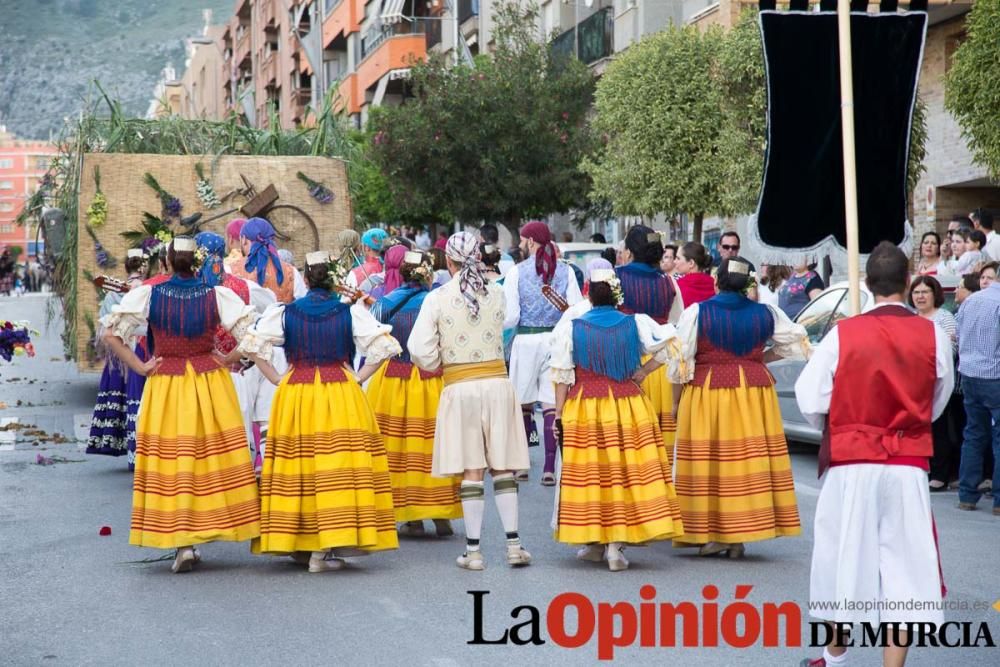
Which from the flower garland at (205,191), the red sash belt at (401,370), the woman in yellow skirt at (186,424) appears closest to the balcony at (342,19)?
the flower garland at (205,191)

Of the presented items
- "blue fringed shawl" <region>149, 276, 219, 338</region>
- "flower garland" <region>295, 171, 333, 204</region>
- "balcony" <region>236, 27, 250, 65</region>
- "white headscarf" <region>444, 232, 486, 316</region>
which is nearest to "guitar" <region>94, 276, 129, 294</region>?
"blue fringed shawl" <region>149, 276, 219, 338</region>

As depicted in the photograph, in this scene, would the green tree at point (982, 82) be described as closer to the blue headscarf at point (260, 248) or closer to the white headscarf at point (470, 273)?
the blue headscarf at point (260, 248)

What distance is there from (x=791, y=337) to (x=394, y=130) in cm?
2616

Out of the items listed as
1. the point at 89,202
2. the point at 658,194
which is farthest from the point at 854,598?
the point at 658,194

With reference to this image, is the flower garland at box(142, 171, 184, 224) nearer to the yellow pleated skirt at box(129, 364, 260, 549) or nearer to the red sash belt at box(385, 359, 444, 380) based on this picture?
the red sash belt at box(385, 359, 444, 380)

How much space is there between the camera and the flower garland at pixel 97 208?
1706 cm

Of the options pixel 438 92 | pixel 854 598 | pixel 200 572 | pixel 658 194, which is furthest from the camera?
pixel 438 92

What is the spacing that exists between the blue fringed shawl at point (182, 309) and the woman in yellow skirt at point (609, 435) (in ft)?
6.95

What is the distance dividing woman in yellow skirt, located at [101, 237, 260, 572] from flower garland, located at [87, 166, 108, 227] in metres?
8.07

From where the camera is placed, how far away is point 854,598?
612cm

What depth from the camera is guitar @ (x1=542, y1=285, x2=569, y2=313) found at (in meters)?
12.5

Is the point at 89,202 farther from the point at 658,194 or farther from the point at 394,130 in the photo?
the point at 394,130

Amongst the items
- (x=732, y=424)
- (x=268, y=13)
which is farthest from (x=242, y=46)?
(x=732, y=424)

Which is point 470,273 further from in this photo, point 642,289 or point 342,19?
point 342,19
